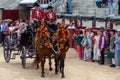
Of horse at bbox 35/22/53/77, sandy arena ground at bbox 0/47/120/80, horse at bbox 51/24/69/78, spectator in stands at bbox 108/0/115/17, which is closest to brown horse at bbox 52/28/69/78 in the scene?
horse at bbox 51/24/69/78

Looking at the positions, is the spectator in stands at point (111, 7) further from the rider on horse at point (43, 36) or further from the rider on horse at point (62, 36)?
the rider on horse at point (43, 36)

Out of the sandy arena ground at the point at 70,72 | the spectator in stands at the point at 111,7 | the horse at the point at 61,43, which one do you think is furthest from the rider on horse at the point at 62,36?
the spectator in stands at the point at 111,7

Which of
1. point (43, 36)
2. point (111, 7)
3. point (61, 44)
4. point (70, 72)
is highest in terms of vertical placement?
point (111, 7)

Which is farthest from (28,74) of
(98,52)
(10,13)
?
(10,13)

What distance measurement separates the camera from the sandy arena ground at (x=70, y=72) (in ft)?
39.8

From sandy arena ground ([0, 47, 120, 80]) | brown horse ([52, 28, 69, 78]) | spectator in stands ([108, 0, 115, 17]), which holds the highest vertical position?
spectator in stands ([108, 0, 115, 17])

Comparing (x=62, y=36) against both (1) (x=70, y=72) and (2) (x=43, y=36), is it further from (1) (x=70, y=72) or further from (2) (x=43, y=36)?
(1) (x=70, y=72)

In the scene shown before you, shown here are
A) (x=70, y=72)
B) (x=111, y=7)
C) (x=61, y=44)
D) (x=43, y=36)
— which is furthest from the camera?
(x=111, y=7)

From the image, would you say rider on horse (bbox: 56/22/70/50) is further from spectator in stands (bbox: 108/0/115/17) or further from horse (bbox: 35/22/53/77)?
spectator in stands (bbox: 108/0/115/17)

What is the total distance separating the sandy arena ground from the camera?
12.1 meters

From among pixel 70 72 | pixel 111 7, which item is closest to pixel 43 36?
pixel 70 72

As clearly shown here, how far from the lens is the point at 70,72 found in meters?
13.0

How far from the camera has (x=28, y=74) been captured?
12648 mm

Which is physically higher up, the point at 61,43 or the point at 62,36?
the point at 62,36
